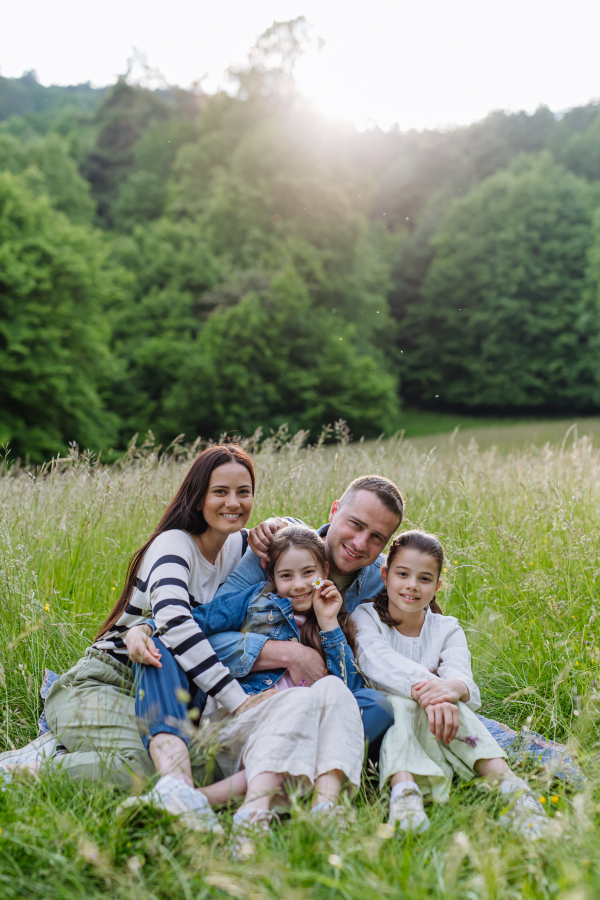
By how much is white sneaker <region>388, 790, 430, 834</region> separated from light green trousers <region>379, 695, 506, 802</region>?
3.2 inches

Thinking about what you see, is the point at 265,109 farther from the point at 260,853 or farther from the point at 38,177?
the point at 260,853

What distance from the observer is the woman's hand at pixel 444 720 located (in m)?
2.38

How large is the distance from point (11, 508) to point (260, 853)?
2.81 metres

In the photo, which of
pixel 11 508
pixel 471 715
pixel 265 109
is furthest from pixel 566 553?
pixel 265 109

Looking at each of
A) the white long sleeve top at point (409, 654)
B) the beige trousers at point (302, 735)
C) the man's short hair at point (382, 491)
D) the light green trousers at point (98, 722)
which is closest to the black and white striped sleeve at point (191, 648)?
the beige trousers at point (302, 735)

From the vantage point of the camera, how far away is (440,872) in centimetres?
164

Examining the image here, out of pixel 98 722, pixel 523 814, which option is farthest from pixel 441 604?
pixel 98 722

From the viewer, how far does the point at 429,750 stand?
2490mm

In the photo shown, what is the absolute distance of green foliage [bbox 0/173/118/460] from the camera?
1561cm

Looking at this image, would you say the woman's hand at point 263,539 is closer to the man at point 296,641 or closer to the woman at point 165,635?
the man at point 296,641

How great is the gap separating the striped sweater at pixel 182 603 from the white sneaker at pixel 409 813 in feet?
2.03

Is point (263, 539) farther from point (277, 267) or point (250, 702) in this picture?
point (277, 267)

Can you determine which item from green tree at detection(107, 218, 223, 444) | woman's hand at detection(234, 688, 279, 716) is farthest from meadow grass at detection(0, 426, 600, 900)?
green tree at detection(107, 218, 223, 444)

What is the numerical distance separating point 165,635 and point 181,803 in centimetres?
56
